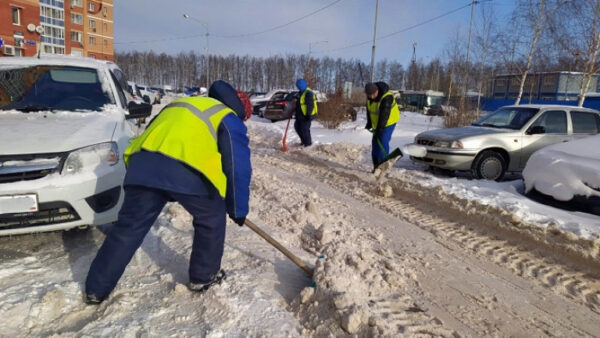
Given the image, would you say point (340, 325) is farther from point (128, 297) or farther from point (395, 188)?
point (395, 188)

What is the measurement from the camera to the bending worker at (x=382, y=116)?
6.99m

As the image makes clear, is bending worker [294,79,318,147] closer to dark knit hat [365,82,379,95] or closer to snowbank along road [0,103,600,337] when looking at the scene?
dark knit hat [365,82,379,95]

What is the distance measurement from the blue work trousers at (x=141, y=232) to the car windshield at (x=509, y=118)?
6579mm

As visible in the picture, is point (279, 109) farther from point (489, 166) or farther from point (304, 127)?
point (489, 166)

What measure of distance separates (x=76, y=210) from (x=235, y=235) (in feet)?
4.61

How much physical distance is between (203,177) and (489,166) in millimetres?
5987

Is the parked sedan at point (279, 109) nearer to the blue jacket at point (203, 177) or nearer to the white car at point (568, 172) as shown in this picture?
the white car at point (568, 172)

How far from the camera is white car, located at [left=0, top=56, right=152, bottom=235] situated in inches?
111

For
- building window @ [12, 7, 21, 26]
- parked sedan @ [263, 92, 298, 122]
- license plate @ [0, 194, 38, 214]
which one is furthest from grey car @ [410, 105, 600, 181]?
building window @ [12, 7, 21, 26]

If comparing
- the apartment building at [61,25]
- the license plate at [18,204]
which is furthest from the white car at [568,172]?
the apartment building at [61,25]

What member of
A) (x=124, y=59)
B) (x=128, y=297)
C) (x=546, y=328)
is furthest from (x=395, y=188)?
(x=124, y=59)

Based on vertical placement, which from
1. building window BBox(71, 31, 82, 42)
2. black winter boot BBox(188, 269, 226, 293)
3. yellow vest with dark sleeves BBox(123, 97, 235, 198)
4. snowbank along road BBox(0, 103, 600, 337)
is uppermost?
building window BBox(71, 31, 82, 42)

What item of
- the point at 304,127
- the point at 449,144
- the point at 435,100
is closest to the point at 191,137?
the point at 449,144

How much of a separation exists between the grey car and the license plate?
20.0 ft
